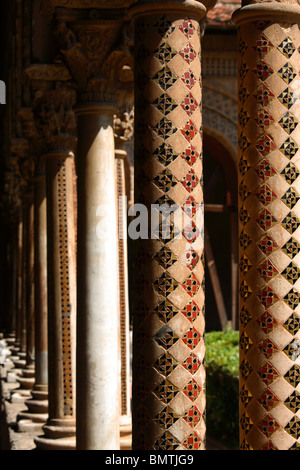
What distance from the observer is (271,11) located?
428 cm

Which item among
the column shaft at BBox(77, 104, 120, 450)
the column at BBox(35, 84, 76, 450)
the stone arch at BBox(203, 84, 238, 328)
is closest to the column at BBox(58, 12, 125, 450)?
the column shaft at BBox(77, 104, 120, 450)

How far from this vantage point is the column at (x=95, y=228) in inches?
265

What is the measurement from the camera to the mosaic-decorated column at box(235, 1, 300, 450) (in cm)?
420

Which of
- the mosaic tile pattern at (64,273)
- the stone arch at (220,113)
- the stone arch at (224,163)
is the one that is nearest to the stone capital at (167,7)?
the mosaic tile pattern at (64,273)

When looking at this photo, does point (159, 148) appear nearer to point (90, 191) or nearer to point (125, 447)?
point (90, 191)

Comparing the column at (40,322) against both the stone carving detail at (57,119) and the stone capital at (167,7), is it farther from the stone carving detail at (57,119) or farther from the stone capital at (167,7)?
the stone capital at (167,7)

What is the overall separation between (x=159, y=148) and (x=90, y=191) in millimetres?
2735

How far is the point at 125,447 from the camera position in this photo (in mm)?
8602

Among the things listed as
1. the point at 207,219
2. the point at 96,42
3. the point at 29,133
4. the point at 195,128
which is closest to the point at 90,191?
the point at 96,42

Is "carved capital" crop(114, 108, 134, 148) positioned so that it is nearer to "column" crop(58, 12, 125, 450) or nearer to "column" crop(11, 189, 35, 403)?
"column" crop(58, 12, 125, 450)

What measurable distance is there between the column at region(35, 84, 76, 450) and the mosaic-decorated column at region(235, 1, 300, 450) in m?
4.63

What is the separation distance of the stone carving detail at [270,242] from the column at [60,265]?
4638 mm

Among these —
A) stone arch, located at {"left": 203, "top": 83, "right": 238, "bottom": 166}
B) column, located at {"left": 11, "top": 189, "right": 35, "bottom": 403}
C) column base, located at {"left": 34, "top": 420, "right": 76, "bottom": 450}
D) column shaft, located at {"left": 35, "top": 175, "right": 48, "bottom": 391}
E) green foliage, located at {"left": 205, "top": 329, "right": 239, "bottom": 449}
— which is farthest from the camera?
stone arch, located at {"left": 203, "top": 83, "right": 238, "bottom": 166}

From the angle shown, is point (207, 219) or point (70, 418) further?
point (207, 219)
